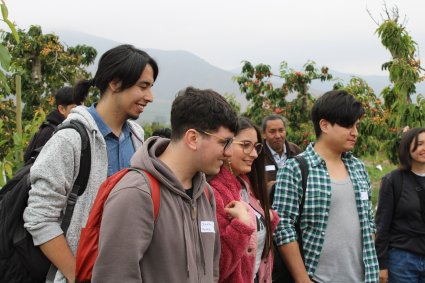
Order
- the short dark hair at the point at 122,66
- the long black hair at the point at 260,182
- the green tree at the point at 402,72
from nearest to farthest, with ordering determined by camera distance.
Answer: the short dark hair at the point at 122,66 < the long black hair at the point at 260,182 < the green tree at the point at 402,72

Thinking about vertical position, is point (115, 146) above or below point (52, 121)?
above

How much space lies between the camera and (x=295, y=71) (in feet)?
36.2

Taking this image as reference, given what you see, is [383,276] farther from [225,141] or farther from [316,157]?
[225,141]

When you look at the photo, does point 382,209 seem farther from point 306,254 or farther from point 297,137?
point 297,137

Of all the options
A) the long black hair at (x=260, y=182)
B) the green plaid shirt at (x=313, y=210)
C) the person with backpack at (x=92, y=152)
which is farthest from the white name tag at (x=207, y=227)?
the green plaid shirt at (x=313, y=210)

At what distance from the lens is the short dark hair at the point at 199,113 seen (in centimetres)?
193

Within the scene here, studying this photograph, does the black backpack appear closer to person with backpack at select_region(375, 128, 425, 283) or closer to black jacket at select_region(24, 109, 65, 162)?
black jacket at select_region(24, 109, 65, 162)

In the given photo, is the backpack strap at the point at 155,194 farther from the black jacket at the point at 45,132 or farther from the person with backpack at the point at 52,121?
the black jacket at the point at 45,132

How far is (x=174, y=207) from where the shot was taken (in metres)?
1.82

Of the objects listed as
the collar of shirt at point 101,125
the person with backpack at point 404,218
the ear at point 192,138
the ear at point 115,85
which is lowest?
the person with backpack at point 404,218

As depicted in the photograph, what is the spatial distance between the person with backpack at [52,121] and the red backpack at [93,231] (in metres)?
1.39

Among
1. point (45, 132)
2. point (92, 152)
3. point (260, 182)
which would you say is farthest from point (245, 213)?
point (45, 132)

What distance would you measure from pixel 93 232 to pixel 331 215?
1.54 meters

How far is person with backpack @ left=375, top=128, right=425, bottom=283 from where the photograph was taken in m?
3.88
